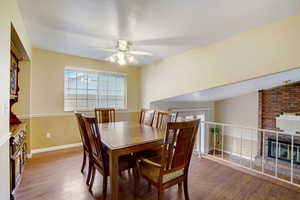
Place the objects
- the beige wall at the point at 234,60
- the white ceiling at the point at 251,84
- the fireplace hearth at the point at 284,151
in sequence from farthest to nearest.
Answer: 1. the fireplace hearth at the point at 284,151
2. the white ceiling at the point at 251,84
3. the beige wall at the point at 234,60

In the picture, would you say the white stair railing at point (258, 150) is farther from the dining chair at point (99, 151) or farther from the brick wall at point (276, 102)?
the dining chair at point (99, 151)

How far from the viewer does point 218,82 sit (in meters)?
2.95

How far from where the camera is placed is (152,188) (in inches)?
84.4

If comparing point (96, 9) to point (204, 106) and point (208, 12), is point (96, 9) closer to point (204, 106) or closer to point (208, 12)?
point (208, 12)

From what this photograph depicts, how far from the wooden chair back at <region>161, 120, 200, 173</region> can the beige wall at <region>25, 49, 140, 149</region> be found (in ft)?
10.4

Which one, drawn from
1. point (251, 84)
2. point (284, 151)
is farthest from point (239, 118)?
point (251, 84)

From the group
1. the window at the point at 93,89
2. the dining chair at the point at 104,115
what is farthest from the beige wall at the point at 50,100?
the dining chair at the point at 104,115

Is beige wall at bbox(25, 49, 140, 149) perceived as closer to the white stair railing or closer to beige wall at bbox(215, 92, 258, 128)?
the white stair railing

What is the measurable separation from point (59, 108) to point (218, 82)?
3668mm

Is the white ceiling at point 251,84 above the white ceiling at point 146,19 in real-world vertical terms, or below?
below

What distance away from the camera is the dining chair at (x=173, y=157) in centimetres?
151

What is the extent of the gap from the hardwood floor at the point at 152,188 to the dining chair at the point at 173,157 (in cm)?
51

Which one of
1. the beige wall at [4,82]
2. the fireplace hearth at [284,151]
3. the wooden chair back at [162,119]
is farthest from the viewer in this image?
the fireplace hearth at [284,151]

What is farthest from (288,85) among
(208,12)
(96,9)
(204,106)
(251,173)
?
(96,9)
